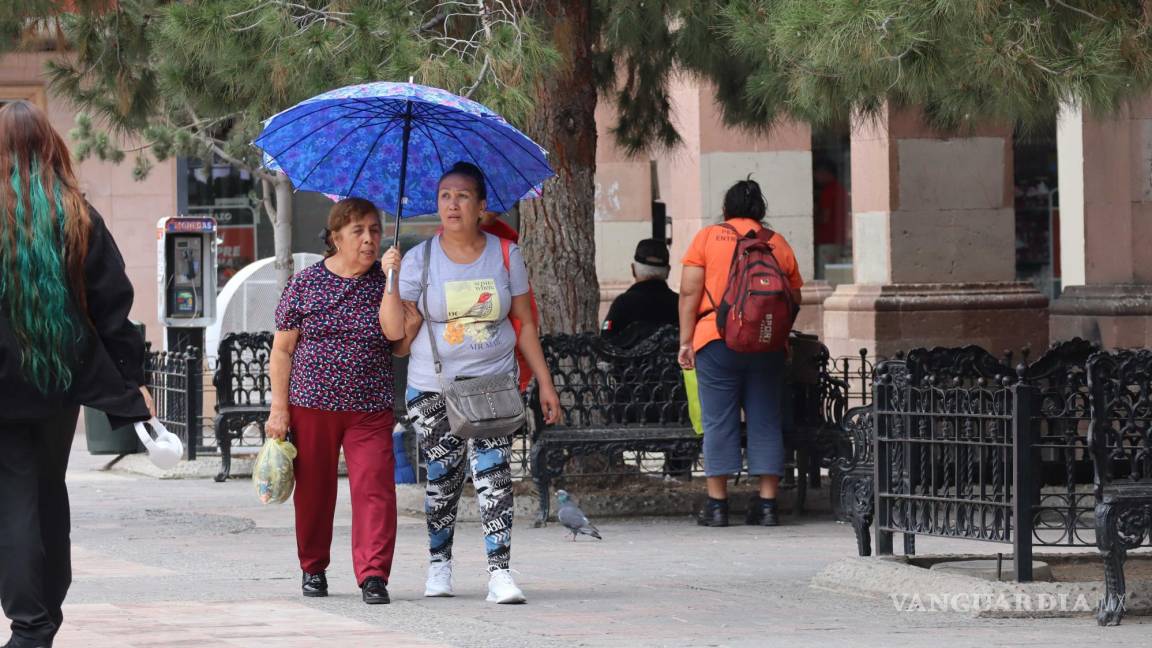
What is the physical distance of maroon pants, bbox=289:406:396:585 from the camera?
25.3 feet

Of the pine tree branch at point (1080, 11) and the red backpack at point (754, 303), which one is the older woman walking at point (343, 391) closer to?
the pine tree branch at point (1080, 11)

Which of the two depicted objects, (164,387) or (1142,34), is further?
(164,387)

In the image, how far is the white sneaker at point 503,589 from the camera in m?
7.69

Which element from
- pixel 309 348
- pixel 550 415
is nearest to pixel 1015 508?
pixel 550 415

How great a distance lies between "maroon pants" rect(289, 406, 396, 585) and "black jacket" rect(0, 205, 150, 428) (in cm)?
158

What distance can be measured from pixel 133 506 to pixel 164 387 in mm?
3016

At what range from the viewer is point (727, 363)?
10727 mm

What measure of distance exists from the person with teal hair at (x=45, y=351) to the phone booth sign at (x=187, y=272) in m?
11.7

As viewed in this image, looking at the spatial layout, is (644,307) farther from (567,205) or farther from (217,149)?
(217,149)

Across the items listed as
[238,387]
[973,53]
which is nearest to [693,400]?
[973,53]

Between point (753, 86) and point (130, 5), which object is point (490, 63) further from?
point (130, 5)

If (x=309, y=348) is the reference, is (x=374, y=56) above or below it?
above

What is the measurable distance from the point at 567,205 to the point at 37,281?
5.82 meters

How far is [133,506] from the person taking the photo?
41.4ft
